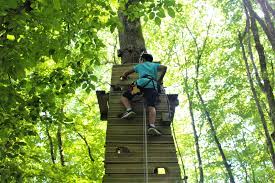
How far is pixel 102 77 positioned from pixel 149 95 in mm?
14336

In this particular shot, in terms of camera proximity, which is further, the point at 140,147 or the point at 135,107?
the point at 135,107

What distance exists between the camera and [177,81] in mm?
20094

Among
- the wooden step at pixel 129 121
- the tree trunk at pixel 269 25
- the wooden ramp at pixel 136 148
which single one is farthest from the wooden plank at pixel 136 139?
the tree trunk at pixel 269 25

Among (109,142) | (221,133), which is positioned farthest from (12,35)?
(221,133)

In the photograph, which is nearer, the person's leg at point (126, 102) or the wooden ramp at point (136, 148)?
the wooden ramp at point (136, 148)

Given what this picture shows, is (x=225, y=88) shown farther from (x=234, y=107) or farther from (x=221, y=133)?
(x=221, y=133)

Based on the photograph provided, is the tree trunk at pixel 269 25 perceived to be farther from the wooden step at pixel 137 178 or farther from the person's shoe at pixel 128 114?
the wooden step at pixel 137 178

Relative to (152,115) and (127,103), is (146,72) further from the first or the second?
(152,115)

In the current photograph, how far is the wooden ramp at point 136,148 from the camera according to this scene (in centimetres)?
455

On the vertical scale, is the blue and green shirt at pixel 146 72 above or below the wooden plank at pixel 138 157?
above

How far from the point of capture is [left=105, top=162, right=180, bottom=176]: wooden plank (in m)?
4.59

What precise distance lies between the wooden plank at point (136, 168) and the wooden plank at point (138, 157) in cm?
6

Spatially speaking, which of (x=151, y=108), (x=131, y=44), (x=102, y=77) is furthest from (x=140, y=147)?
(x=102, y=77)

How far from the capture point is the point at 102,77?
65.5 ft
